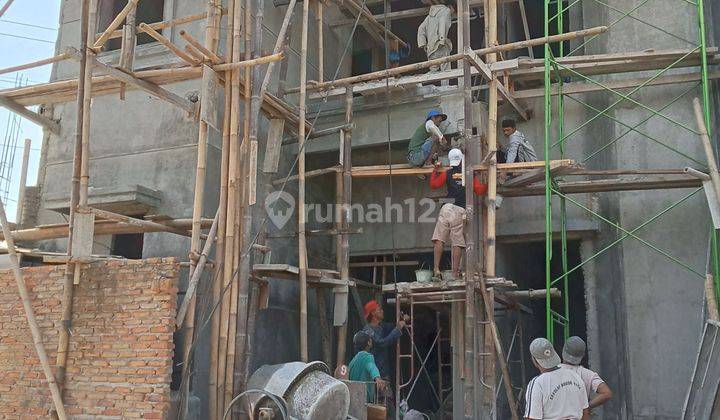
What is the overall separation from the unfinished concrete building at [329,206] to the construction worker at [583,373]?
1922 mm

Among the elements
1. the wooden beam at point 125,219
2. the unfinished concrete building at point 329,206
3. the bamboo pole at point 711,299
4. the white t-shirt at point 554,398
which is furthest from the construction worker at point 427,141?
the white t-shirt at point 554,398

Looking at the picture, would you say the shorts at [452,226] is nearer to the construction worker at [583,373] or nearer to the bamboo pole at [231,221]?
the bamboo pole at [231,221]

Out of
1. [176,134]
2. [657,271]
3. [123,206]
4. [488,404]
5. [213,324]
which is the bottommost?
[488,404]

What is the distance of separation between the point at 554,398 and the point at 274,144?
19.1 feet

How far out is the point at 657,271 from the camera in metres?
10.2

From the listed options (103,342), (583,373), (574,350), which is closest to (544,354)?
(574,350)

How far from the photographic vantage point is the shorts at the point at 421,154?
1030 centimetres

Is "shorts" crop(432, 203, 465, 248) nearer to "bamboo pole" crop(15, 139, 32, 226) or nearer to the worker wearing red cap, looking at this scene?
the worker wearing red cap

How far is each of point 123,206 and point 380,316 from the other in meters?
3.72

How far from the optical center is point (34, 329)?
26.2 ft

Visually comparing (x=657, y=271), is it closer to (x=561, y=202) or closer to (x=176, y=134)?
(x=561, y=202)

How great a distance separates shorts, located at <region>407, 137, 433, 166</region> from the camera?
10305 mm

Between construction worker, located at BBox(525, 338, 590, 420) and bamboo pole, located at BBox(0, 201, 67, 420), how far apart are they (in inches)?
193

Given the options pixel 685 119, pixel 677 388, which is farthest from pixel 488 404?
pixel 685 119
